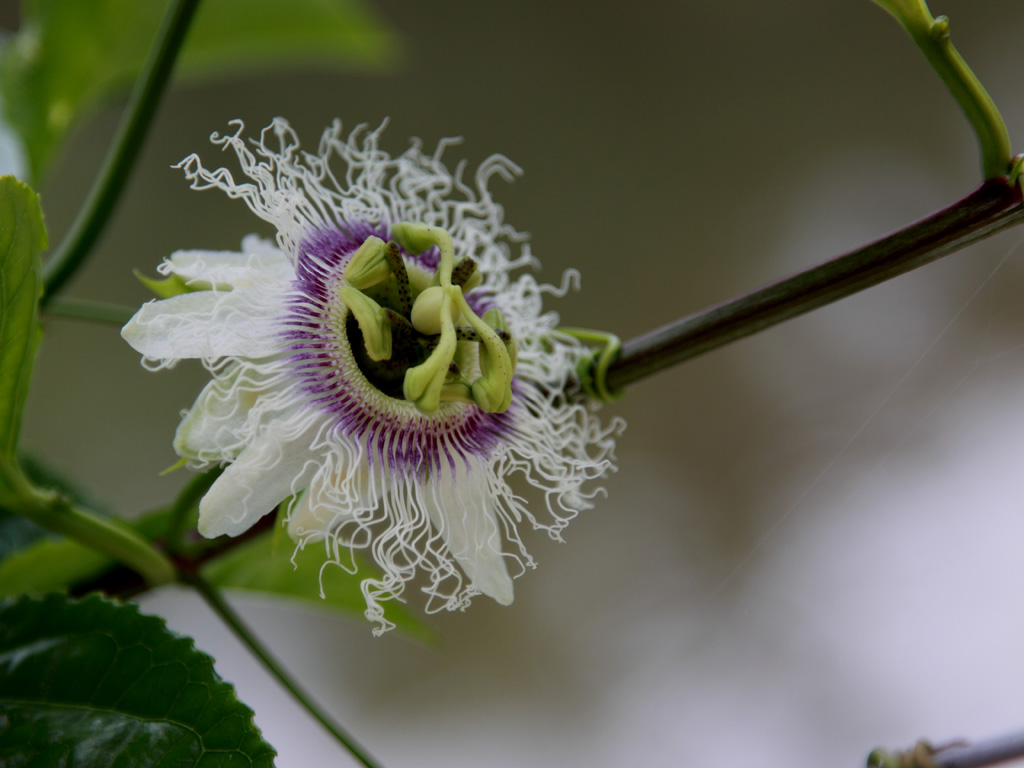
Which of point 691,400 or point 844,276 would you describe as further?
point 691,400

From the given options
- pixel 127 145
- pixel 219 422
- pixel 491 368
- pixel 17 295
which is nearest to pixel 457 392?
pixel 491 368

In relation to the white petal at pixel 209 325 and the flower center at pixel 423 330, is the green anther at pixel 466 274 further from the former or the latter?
the white petal at pixel 209 325

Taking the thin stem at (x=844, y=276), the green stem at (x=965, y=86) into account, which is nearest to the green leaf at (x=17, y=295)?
the thin stem at (x=844, y=276)

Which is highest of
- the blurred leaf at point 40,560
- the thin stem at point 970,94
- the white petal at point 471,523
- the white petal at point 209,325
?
the thin stem at point 970,94

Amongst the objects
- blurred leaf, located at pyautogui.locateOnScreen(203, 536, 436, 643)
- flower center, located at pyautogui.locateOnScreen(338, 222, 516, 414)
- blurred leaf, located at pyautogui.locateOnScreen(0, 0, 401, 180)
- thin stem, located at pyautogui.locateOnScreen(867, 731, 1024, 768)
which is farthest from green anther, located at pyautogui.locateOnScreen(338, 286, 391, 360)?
blurred leaf, located at pyautogui.locateOnScreen(0, 0, 401, 180)

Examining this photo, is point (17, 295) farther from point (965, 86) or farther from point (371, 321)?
point (965, 86)

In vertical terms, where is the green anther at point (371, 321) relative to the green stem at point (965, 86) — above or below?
below

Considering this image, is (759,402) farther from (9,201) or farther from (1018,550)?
(9,201)
